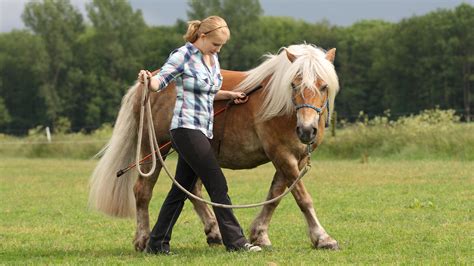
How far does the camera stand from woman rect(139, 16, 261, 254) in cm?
698

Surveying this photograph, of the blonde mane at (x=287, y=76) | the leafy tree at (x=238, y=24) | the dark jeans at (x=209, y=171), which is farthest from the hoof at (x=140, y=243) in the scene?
the leafy tree at (x=238, y=24)

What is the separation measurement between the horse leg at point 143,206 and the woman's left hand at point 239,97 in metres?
1.05

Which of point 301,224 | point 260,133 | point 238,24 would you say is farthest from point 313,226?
point 238,24

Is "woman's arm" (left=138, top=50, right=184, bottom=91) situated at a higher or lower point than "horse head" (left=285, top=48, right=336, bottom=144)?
higher

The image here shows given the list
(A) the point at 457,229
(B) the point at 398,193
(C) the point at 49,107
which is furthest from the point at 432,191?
(C) the point at 49,107

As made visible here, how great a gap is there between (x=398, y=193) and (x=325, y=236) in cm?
674

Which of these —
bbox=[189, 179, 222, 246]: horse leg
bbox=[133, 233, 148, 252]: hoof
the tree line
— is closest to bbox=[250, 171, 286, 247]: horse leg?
bbox=[189, 179, 222, 246]: horse leg

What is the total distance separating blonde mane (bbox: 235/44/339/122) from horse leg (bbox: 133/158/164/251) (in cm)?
126

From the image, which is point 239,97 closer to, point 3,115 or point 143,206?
point 143,206

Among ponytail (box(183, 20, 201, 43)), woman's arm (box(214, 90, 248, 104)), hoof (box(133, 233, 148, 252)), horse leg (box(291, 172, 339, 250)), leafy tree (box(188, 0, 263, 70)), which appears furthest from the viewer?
leafy tree (box(188, 0, 263, 70))

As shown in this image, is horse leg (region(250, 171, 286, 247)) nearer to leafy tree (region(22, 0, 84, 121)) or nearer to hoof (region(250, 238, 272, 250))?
hoof (region(250, 238, 272, 250))

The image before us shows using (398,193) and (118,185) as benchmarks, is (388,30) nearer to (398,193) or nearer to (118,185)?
(398,193)

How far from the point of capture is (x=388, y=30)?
91875 millimetres

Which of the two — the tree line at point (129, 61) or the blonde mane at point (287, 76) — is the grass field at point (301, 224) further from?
the tree line at point (129, 61)
